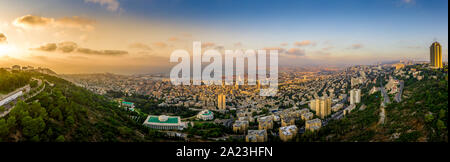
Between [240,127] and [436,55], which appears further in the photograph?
[436,55]

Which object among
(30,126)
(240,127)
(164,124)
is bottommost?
(240,127)

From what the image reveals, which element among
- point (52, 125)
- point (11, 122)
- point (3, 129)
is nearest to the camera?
point (3, 129)

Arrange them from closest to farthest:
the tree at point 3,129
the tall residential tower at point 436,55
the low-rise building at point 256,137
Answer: the tree at point 3,129
the low-rise building at point 256,137
the tall residential tower at point 436,55

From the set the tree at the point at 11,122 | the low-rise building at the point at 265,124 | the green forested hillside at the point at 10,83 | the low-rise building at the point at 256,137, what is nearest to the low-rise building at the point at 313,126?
the low-rise building at the point at 265,124

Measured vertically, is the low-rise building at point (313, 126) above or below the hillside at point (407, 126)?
below

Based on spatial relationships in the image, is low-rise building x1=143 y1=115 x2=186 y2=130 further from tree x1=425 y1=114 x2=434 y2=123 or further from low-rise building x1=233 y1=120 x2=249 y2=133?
tree x1=425 y1=114 x2=434 y2=123

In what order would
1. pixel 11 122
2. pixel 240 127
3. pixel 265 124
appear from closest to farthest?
1. pixel 11 122
2. pixel 240 127
3. pixel 265 124

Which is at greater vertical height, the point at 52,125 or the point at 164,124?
the point at 52,125

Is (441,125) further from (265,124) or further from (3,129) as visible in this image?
(3,129)

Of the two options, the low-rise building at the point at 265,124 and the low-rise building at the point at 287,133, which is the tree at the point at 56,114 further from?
the low-rise building at the point at 265,124

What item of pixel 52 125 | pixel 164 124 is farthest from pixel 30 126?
pixel 164 124
